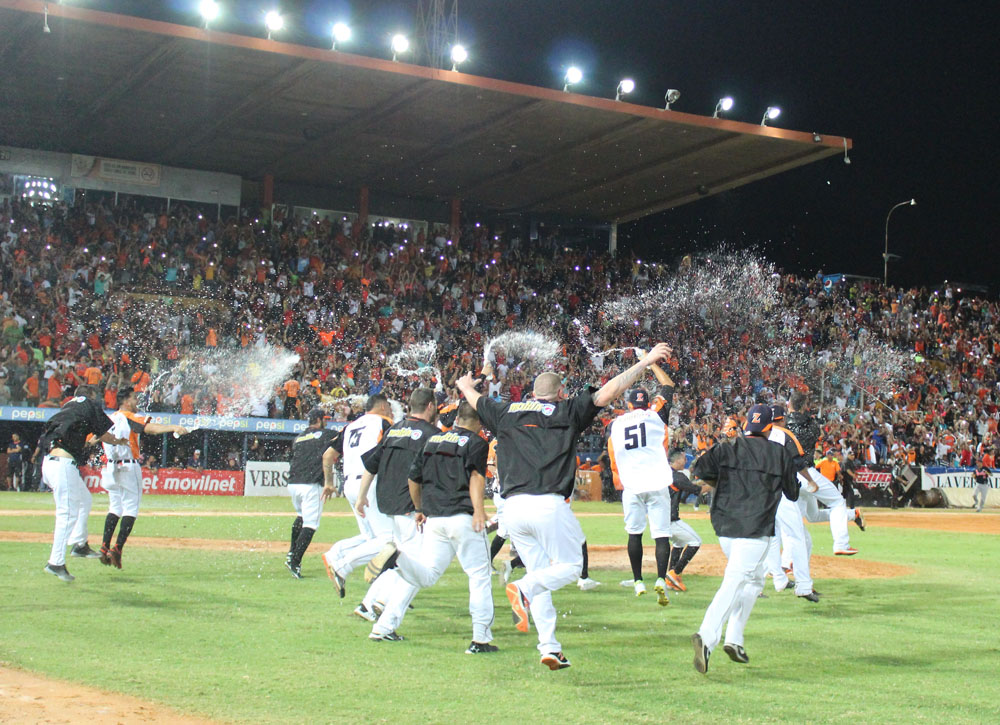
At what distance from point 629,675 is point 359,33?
24.2 m

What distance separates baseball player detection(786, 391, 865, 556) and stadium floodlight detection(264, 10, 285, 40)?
1887cm

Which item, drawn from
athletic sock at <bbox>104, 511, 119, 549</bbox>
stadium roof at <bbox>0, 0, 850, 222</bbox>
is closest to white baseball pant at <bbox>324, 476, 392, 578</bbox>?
athletic sock at <bbox>104, 511, 119, 549</bbox>

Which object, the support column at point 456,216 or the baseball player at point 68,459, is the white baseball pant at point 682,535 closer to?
the baseball player at point 68,459

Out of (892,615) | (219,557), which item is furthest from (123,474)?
(892,615)

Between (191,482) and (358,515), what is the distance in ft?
61.7

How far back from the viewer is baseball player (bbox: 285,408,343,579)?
11.4 meters

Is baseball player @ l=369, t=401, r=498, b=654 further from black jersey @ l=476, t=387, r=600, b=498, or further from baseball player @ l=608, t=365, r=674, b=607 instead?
baseball player @ l=608, t=365, r=674, b=607

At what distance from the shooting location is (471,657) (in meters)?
7.11

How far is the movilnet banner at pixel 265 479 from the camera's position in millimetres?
27453

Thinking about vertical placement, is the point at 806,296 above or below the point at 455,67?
below

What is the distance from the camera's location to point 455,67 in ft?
91.4

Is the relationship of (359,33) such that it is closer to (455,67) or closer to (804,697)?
(455,67)

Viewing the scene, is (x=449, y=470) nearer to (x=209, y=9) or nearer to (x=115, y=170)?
(x=209, y=9)

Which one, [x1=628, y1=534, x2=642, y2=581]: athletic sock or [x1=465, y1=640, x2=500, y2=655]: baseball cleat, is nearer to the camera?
[x1=465, y1=640, x2=500, y2=655]: baseball cleat
